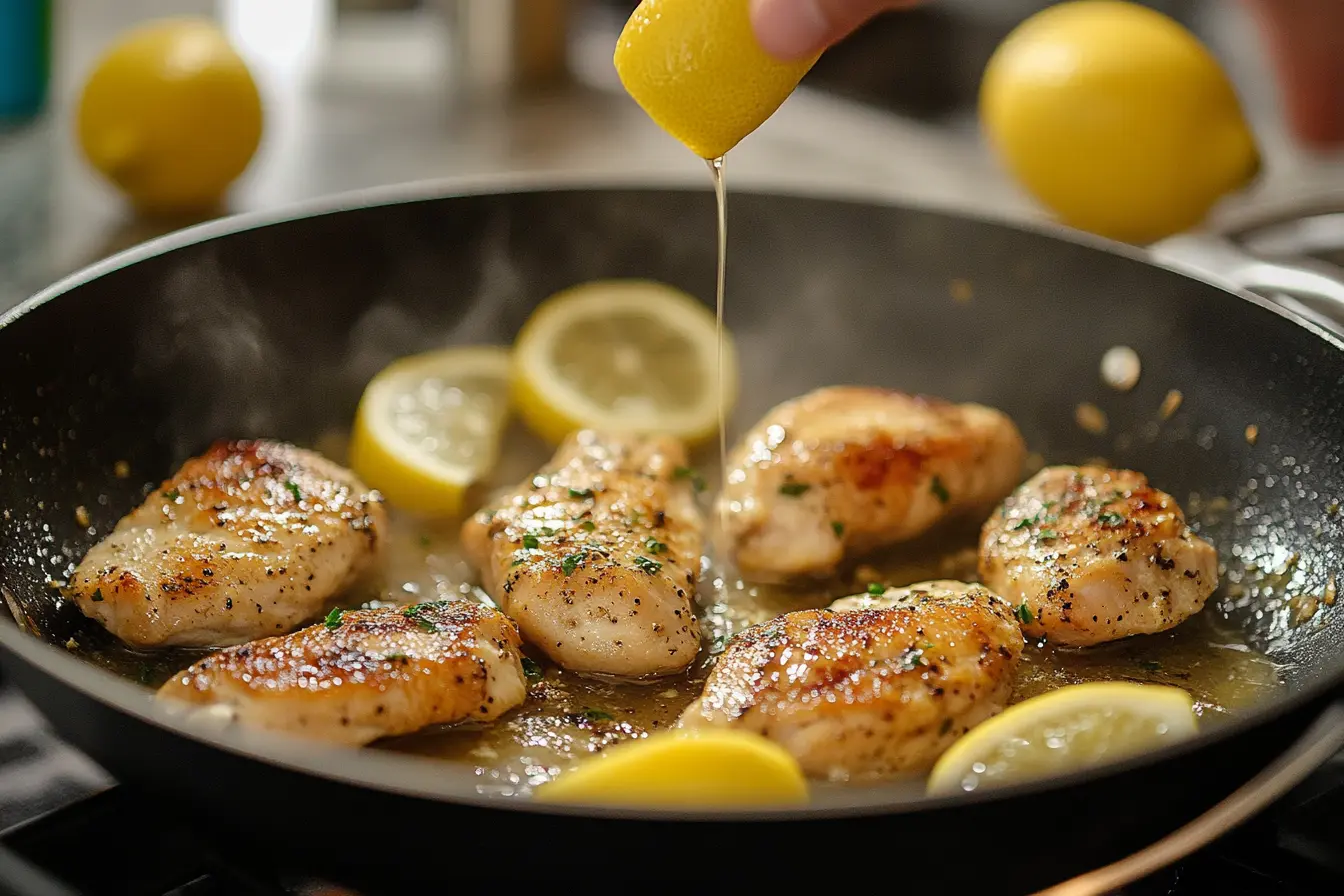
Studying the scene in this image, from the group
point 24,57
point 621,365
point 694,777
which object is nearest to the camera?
point 694,777

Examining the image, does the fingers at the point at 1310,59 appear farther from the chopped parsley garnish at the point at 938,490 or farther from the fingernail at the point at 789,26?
the fingernail at the point at 789,26

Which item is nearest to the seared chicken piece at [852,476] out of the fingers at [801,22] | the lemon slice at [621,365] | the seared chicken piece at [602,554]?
the seared chicken piece at [602,554]

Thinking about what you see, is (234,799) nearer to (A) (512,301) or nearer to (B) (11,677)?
(B) (11,677)

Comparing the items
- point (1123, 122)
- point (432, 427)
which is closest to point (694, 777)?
point (432, 427)

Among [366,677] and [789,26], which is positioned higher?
[789,26]

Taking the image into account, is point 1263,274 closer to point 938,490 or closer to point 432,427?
point 938,490

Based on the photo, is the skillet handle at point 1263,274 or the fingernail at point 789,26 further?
the skillet handle at point 1263,274

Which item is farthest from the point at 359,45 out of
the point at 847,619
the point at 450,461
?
the point at 847,619
